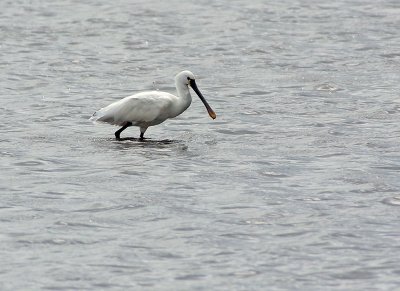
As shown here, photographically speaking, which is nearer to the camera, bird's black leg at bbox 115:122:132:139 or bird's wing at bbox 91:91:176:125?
bird's wing at bbox 91:91:176:125

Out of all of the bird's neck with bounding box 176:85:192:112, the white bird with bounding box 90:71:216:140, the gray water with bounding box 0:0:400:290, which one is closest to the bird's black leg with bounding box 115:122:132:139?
the white bird with bounding box 90:71:216:140

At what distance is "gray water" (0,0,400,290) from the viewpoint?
14.3 m

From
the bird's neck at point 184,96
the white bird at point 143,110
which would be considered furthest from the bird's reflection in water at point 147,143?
the bird's neck at point 184,96

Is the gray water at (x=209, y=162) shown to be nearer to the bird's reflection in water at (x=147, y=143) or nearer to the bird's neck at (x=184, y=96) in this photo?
the bird's reflection in water at (x=147, y=143)

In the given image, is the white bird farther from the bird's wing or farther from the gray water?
the gray water

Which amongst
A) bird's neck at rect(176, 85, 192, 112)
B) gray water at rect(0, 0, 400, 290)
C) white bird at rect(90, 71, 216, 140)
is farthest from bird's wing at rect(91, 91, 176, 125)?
gray water at rect(0, 0, 400, 290)

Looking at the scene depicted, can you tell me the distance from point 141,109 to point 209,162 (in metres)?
2.16

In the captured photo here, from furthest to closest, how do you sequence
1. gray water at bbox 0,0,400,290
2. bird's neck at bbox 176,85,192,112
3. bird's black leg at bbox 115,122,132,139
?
bird's neck at bbox 176,85,192,112 → bird's black leg at bbox 115,122,132,139 → gray water at bbox 0,0,400,290

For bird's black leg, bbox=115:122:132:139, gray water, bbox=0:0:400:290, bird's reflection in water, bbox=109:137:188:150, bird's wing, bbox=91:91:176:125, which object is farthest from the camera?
bird's black leg, bbox=115:122:132:139

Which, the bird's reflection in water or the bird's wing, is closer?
the bird's reflection in water

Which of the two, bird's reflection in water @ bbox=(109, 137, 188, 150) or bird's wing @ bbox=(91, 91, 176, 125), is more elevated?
bird's wing @ bbox=(91, 91, 176, 125)

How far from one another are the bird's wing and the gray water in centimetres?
39

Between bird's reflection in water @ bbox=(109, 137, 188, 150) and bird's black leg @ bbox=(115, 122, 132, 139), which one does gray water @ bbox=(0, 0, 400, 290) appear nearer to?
bird's reflection in water @ bbox=(109, 137, 188, 150)

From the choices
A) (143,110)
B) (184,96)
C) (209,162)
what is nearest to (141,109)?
(143,110)
